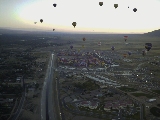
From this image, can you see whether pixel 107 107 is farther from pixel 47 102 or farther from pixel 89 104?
pixel 47 102

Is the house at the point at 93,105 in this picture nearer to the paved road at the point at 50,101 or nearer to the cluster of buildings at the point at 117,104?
the cluster of buildings at the point at 117,104

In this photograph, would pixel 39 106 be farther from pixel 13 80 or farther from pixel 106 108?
pixel 13 80

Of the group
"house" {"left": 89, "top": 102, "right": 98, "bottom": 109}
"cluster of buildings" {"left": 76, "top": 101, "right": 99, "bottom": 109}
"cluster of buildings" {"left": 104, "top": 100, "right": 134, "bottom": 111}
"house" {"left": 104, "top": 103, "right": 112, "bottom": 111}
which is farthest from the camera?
"cluster of buildings" {"left": 76, "top": 101, "right": 99, "bottom": 109}

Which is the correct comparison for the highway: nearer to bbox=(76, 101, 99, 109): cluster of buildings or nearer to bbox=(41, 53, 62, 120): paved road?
bbox=(41, 53, 62, 120): paved road

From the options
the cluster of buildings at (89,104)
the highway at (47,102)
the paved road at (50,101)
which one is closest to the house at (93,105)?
the cluster of buildings at (89,104)

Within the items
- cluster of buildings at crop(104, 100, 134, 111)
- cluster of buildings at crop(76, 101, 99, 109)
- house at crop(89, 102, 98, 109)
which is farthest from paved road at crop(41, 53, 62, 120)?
cluster of buildings at crop(104, 100, 134, 111)

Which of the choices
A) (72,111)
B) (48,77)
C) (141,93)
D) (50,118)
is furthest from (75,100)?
(48,77)

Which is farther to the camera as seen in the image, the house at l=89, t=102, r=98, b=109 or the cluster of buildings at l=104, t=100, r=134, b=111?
the house at l=89, t=102, r=98, b=109

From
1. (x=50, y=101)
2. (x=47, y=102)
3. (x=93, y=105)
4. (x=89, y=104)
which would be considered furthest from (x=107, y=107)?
(x=47, y=102)

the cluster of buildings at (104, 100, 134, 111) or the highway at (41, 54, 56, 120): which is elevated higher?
the cluster of buildings at (104, 100, 134, 111)

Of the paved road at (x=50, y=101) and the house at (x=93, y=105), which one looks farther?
the house at (x=93, y=105)

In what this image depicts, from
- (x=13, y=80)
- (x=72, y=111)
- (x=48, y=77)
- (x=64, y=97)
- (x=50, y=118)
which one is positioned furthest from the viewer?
(x=48, y=77)
